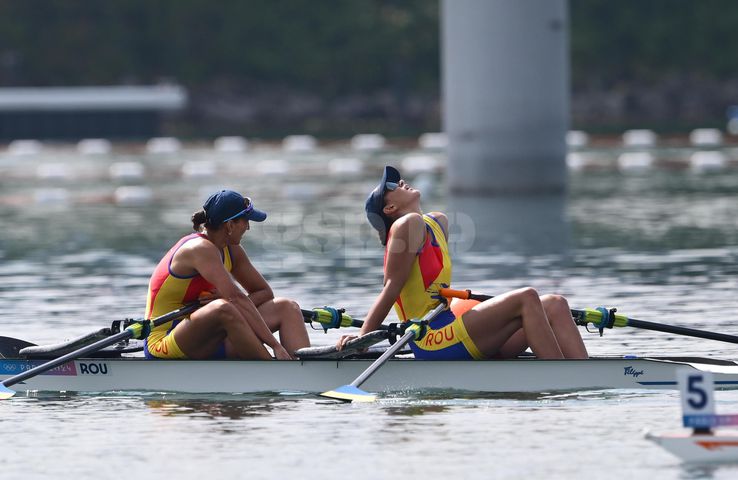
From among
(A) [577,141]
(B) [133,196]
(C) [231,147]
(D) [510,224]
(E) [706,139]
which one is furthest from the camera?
(A) [577,141]

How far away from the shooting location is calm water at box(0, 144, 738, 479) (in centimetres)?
1028

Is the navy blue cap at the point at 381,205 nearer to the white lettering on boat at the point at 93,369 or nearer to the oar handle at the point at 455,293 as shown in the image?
the oar handle at the point at 455,293

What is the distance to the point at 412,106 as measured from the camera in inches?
3162

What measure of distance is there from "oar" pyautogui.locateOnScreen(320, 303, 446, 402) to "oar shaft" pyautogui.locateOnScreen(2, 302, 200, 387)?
47.0 inches

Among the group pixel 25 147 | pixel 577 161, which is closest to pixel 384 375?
pixel 577 161

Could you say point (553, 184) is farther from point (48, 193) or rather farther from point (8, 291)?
point (8, 291)

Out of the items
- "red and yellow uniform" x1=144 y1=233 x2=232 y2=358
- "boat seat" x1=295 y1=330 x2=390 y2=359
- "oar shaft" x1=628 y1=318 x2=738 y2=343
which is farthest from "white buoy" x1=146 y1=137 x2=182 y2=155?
"boat seat" x1=295 y1=330 x2=390 y2=359

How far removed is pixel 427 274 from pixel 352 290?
6900 millimetres

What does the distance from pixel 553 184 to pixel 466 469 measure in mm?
23518

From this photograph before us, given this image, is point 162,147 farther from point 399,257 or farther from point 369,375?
point 369,375

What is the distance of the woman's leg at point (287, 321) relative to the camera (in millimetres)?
12883

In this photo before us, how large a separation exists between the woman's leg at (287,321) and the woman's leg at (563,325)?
1.85 metres

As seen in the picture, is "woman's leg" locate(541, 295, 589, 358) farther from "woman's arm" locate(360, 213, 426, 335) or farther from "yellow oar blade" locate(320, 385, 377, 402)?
"yellow oar blade" locate(320, 385, 377, 402)

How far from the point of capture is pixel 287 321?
1292cm
